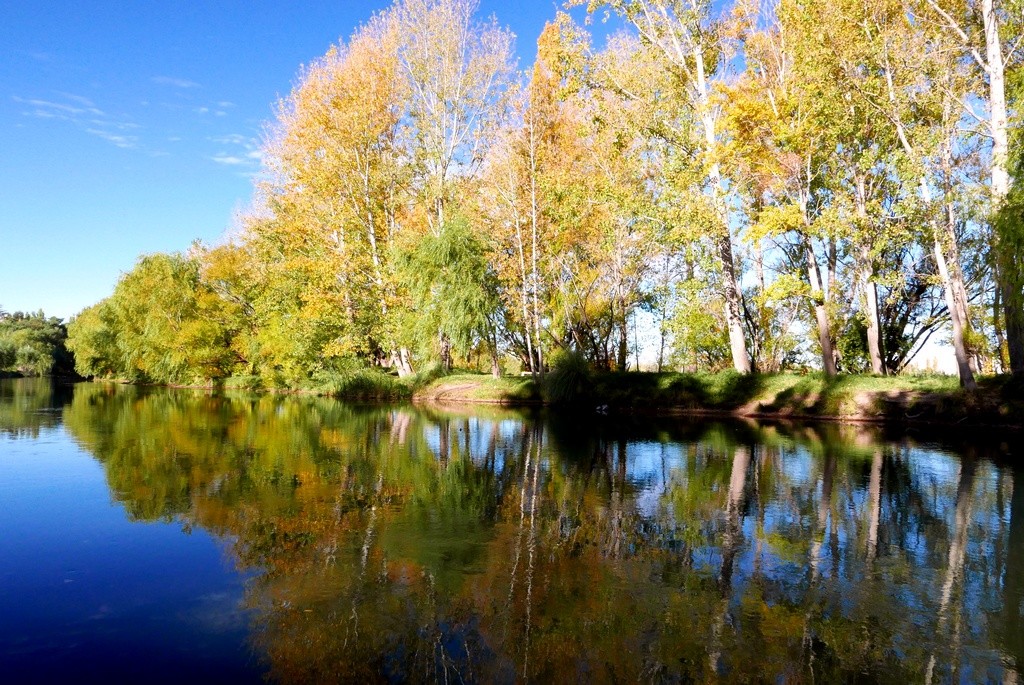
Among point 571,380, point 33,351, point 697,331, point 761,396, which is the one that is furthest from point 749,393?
point 33,351

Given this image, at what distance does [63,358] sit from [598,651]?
8597 cm

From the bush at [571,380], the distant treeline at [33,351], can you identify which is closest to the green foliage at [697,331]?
the bush at [571,380]

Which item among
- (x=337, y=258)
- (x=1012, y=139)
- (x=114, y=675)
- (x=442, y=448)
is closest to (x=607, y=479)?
(x=442, y=448)

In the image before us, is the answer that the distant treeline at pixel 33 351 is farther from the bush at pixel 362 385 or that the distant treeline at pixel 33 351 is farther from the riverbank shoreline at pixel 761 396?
the riverbank shoreline at pixel 761 396

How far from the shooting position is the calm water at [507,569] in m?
4.11

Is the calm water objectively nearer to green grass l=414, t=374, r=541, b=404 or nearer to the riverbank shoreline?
the riverbank shoreline

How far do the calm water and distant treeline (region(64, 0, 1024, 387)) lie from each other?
9.65m

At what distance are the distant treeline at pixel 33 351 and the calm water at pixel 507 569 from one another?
6951cm

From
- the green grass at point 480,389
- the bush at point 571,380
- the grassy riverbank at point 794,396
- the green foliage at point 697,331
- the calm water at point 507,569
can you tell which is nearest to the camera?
the calm water at point 507,569

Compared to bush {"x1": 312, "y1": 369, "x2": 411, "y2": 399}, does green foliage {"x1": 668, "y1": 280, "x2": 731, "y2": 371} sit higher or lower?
higher

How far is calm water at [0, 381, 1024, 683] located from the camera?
4.11m

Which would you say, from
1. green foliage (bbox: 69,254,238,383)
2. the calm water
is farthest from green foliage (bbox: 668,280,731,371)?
green foliage (bbox: 69,254,238,383)

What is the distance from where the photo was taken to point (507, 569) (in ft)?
18.9

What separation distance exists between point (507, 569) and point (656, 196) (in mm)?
21232
